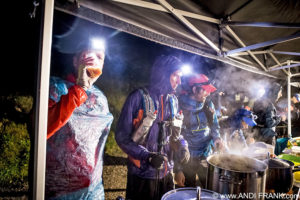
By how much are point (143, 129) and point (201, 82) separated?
213 centimetres

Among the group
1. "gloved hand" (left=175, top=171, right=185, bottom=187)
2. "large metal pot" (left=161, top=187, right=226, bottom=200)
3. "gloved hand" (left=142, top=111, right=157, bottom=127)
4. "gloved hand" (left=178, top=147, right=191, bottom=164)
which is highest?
"gloved hand" (left=142, top=111, right=157, bottom=127)

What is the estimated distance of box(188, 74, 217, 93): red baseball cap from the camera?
155 inches

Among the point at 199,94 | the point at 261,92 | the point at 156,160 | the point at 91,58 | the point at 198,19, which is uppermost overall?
the point at 198,19

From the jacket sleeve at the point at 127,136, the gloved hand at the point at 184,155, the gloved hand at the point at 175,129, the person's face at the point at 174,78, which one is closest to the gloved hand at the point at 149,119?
the jacket sleeve at the point at 127,136

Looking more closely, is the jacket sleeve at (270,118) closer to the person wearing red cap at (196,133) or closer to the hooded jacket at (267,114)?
the hooded jacket at (267,114)

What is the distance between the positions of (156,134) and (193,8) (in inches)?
80.0

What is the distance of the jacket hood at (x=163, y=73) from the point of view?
293cm

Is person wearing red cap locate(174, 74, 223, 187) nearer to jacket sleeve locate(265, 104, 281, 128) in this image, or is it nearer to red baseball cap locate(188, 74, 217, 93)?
red baseball cap locate(188, 74, 217, 93)

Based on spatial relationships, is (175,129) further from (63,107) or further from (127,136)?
(63,107)

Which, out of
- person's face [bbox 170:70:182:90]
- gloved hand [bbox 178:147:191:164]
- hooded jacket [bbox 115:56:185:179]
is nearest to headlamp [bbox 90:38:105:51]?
hooded jacket [bbox 115:56:185:179]

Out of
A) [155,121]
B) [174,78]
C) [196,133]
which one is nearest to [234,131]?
[196,133]

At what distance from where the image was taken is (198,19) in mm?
2523

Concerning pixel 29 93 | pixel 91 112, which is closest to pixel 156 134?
pixel 91 112

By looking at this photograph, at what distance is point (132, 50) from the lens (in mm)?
2713
